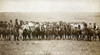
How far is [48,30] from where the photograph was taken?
2.79 m

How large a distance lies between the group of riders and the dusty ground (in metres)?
0.07

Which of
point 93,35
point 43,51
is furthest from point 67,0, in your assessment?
point 43,51

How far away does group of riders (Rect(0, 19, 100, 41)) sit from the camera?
277cm

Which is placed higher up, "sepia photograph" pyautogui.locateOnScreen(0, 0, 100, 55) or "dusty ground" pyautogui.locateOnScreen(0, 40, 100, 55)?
"sepia photograph" pyautogui.locateOnScreen(0, 0, 100, 55)

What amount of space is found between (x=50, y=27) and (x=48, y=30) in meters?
0.06

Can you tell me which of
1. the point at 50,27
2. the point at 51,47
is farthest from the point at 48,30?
the point at 51,47

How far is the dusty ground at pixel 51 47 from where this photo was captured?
2740 millimetres

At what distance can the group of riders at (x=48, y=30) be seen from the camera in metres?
2.77

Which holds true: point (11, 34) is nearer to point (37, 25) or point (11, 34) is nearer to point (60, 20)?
point (37, 25)

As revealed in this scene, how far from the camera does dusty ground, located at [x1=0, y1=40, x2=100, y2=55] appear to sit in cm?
274

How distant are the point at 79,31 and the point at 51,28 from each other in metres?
0.49

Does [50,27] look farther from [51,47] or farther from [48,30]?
[51,47]

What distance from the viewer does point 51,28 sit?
2.79 m

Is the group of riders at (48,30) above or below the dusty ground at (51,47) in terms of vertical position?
above
